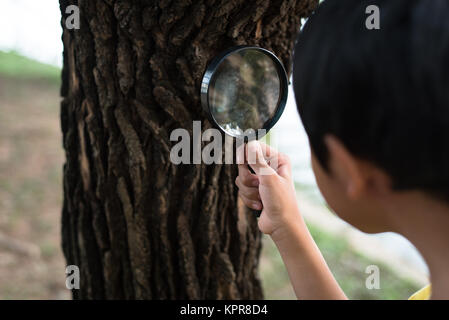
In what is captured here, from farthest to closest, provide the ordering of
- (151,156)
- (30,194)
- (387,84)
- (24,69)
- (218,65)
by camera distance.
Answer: (24,69)
(30,194)
(151,156)
(218,65)
(387,84)

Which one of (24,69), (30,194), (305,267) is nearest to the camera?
(305,267)

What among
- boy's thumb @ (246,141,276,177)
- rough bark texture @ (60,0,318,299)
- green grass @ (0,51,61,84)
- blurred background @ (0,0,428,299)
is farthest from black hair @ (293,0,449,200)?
green grass @ (0,51,61,84)

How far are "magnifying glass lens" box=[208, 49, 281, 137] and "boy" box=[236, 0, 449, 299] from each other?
38 centimetres

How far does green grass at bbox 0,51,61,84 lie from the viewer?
23.7ft

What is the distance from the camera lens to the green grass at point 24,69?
7230 millimetres

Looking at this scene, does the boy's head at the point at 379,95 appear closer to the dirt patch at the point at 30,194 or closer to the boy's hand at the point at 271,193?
the boy's hand at the point at 271,193

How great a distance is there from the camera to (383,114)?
930 mm

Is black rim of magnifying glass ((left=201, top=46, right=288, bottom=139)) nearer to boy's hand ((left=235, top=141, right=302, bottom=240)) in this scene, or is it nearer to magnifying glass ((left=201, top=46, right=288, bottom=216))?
magnifying glass ((left=201, top=46, right=288, bottom=216))

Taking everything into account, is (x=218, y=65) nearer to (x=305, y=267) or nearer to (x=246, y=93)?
(x=246, y=93)

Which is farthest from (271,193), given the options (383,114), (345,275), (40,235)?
(40,235)

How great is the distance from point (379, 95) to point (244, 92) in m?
0.64

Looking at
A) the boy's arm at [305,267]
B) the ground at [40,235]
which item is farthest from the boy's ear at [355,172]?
the ground at [40,235]

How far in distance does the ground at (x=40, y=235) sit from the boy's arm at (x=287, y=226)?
2.29 metres

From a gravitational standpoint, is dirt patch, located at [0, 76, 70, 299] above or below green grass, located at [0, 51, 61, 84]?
below
